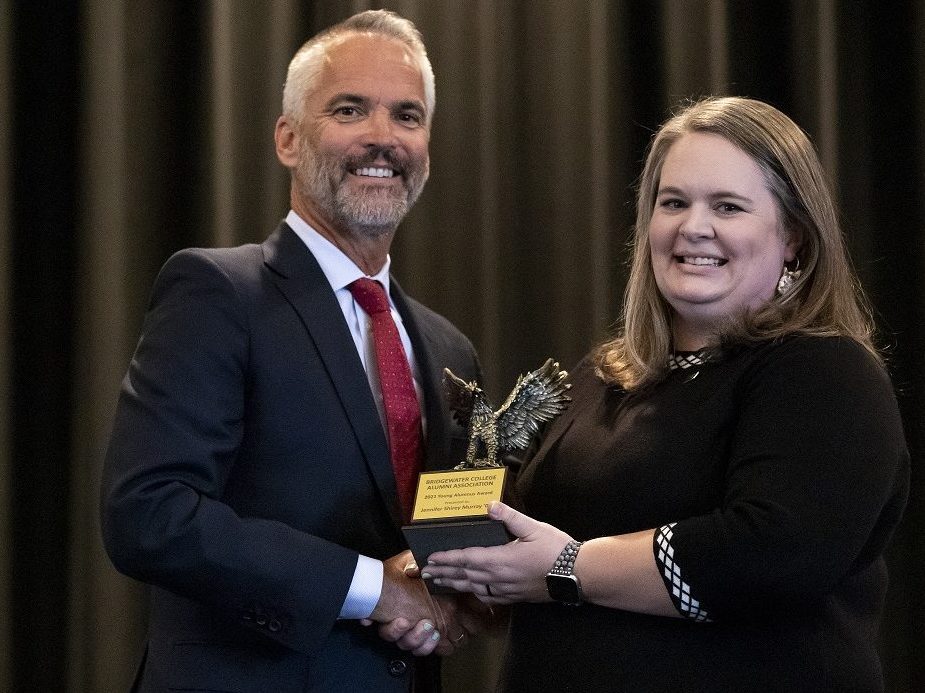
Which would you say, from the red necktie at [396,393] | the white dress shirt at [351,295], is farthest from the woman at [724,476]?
the white dress shirt at [351,295]

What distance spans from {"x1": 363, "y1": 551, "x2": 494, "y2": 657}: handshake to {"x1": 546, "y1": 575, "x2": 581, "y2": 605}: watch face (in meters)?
0.24

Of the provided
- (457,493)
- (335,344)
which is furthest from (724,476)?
(335,344)

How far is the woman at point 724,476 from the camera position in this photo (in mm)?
1615

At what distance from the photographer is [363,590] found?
1.82 metres

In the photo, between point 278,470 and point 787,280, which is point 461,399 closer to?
point 278,470

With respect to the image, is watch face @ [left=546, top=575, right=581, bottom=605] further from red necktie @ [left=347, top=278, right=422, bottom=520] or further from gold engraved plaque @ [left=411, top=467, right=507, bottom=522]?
red necktie @ [left=347, top=278, right=422, bottom=520]

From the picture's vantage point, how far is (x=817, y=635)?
1684 millimetres

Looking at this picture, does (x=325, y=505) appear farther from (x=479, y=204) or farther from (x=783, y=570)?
(x=479, y=204)

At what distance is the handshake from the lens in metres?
1.84

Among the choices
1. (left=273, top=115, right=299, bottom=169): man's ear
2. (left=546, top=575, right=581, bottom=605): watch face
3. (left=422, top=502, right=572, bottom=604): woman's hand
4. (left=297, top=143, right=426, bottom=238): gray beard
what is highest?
(left=273, top=115, right=299, bottom=169): man's ear

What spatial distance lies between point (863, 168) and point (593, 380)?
1267 millimetres

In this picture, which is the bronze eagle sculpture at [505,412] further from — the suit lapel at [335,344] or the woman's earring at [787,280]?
the woman's earring at [787,280]

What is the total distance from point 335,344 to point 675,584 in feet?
2.39

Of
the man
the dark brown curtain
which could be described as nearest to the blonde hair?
the man
